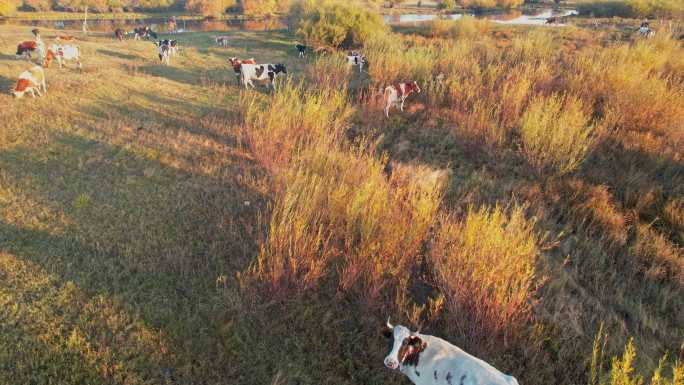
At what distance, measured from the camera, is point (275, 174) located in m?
6.08

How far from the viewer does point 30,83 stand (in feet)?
29.2

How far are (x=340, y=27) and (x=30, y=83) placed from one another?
1268 centimetres

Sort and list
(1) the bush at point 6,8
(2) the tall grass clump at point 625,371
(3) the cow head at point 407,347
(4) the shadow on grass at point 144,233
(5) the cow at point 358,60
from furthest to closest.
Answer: (1) the bush at point 6,8
(5) the cow at point 358,60
(4) the shadow on grass at point 144,233
(3) the cow head at point 407,347
(2) the tall grass clump at point 625,371

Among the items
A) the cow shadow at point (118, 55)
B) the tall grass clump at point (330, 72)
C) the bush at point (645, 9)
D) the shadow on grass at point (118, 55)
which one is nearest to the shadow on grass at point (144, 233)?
the tall grass clump at point (330, 72)

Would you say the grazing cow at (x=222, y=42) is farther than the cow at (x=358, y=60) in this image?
Yes

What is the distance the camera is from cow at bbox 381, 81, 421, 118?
30.3 feet

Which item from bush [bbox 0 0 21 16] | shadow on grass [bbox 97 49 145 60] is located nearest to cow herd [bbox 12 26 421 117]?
shadow on grass [bbox 97 49 145 60]

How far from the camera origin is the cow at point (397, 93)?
9.25 m

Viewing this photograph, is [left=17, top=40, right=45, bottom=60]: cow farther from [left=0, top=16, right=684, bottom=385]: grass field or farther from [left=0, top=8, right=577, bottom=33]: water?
[left=0, top=8, right=577, bottom=33]: water

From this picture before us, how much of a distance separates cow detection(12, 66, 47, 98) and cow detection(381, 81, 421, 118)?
8.71m

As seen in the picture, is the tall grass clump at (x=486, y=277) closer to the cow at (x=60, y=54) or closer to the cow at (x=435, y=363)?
the cow at (x=435, y=363)

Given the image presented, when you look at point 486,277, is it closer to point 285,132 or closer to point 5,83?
point 285,132

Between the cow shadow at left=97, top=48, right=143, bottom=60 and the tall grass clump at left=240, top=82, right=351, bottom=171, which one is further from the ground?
the cow shadow at left=97, top=48, right=143, bottom=60

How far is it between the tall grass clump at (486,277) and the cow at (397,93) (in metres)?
6.08
